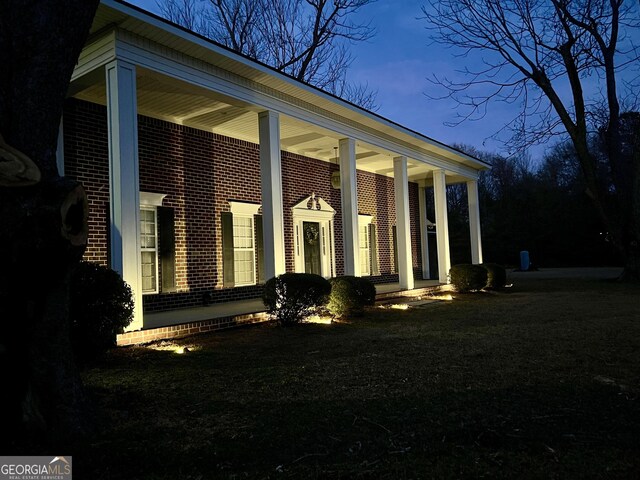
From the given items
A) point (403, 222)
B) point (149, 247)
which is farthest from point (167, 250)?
point (403, 222)

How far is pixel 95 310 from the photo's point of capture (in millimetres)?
4938

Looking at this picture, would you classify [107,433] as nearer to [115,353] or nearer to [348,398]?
[348,398]

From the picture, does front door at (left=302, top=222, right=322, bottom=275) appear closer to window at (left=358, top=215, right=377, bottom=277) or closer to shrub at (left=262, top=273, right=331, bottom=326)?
window at (left=358, top=215, right=377, bottom=277)

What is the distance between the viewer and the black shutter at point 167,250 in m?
8.61

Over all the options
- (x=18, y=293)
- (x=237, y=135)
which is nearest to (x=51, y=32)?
(x=18, y=293)

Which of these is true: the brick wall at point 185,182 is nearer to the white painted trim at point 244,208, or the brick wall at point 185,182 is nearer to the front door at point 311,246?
the white painted trim at point 244,208

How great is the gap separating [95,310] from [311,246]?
7996 millimetres

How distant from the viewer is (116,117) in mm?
6043

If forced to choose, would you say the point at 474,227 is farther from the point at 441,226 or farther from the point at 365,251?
the point at 365,251

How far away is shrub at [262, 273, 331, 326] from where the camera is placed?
7543 millimetres

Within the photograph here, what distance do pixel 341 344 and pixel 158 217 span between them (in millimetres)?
4585

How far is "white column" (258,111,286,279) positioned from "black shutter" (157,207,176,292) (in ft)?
6.17

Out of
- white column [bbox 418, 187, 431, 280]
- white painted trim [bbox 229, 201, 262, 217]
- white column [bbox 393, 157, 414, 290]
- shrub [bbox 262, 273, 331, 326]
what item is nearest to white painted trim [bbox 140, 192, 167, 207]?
white painted trim [bbox 229, 201, 262, 217]

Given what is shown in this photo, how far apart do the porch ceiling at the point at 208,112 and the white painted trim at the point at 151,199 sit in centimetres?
151
